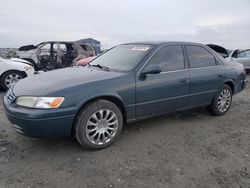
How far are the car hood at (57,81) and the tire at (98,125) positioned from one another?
37 cm

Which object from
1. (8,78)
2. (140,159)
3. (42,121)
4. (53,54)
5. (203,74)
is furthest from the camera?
(53,54)

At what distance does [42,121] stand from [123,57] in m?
1.85

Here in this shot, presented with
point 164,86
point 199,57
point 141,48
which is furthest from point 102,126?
point 199,57

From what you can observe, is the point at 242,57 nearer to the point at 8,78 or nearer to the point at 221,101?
the point at 221,101

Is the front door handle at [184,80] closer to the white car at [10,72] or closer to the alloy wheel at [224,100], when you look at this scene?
the alloy wheel at [224,100]

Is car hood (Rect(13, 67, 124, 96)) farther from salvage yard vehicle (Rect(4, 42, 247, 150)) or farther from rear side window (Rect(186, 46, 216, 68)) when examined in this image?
rear side window (Rect(186, 46, 216, 68))

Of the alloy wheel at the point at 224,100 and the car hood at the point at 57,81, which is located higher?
the car hood at the point at 57,81

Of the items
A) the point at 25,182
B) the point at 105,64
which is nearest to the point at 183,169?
the point at 25,182

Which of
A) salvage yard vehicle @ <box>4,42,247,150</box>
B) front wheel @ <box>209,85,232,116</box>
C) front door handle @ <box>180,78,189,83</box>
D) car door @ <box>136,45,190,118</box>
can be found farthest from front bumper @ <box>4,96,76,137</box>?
front wheel @ <box>209,85,232,116</box>

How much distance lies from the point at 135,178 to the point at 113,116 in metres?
1.03

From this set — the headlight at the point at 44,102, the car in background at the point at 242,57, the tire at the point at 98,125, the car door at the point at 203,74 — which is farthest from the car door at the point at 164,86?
the car in background at the point at 242,57

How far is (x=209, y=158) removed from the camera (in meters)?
3.39

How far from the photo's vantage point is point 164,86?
4.08 meters

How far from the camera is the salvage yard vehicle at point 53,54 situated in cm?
1146
